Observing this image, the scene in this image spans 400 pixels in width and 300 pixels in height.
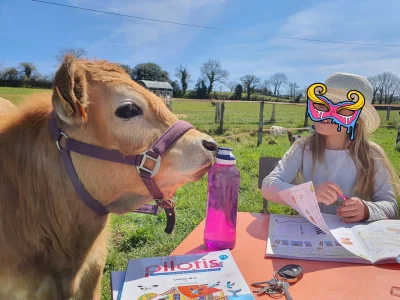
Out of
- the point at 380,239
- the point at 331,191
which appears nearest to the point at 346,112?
the point at 331,191

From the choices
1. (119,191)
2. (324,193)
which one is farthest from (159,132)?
(324,193)

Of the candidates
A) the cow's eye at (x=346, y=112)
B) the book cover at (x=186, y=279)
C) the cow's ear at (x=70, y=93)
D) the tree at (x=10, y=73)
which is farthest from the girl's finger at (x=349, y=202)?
the tree at (x=10, y=73)

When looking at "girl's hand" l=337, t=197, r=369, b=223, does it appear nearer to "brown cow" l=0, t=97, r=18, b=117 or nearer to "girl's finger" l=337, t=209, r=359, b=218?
"girl's finger" l=337, t=209, r=359, b=218

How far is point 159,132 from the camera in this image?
149 centimetres

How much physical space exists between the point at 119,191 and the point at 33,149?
0.43 meters

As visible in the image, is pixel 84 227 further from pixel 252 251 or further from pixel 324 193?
pixel 324 193

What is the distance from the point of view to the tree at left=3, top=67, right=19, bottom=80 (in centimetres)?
2280

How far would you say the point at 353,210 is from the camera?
5.85 ft

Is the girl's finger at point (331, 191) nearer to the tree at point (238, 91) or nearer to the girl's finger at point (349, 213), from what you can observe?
the girl's finger at point (349, 213)

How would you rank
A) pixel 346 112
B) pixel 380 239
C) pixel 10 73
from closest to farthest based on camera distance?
1. pixel 380 239
2. pixel 346 112
3. pixel 10 73

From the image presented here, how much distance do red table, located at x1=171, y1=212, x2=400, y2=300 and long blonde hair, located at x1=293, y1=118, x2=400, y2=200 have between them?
0.87 meters

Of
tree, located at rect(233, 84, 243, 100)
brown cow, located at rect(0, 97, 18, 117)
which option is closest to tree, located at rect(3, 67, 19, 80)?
brown cow, located at rect(0, 97, 18, 117)

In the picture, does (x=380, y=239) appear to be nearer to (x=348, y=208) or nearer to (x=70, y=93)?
(x=348, y=208)

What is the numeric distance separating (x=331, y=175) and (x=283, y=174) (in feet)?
1.07
